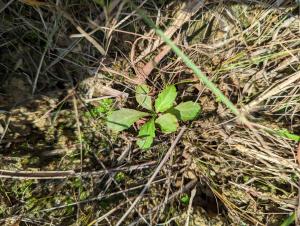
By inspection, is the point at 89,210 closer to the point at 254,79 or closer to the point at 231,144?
the point at 231,144

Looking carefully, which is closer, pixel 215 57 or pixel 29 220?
pixel 29 220

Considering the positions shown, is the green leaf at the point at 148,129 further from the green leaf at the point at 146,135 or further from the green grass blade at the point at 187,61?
the green grass blade at the point at 187,61

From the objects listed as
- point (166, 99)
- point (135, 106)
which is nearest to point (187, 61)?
point (166, 99)

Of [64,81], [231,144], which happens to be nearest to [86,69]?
[64,81]

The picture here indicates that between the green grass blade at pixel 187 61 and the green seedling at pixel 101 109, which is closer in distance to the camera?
the green grass blade at pixel 187 61

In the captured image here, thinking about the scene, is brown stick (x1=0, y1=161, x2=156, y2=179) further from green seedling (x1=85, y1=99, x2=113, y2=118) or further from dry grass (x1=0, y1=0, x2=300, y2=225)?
green seedling (x1=85, y1=99, x2=113, y2=118)

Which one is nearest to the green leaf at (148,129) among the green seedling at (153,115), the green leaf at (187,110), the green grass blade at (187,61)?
the green seedling at (153,115)
